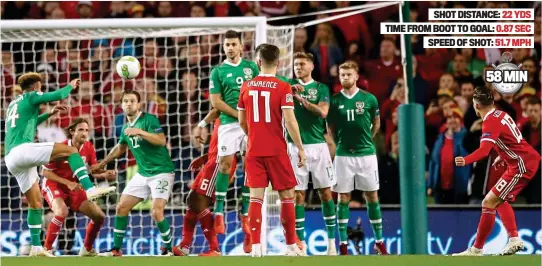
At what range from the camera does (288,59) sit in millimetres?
11891

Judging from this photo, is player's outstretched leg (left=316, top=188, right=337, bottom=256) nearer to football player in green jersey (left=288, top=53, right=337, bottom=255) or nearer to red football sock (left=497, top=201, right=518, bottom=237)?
football player in green jersey (left=288, top=53, right=337, bottom=255)

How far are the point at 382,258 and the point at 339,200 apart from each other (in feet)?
6.48

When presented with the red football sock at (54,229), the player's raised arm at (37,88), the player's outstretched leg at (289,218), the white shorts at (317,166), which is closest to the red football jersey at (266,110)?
the player's outstretched leg at (289,218)

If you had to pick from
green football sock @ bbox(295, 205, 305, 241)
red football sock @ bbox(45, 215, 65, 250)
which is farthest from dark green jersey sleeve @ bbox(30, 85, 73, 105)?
green football sock @ bbox(295, 205, 305, 241)

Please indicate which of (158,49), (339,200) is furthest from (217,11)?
(339,200)

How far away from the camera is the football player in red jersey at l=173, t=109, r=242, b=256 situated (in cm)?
1047

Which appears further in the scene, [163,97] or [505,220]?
[163,97]

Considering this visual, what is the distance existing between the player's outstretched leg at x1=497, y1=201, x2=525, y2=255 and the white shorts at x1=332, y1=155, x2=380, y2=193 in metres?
1.43

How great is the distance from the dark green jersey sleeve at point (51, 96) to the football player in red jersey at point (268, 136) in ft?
5.32

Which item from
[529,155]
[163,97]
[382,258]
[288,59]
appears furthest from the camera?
[163,97]

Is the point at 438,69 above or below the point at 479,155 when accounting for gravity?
above

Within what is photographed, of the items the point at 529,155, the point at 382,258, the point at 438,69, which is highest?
the point at 438,69

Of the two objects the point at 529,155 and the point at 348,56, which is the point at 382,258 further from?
the point at 348,56

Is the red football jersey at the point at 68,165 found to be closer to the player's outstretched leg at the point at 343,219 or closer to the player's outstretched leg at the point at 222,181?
the player's outstretched leg at the point at 222,181
